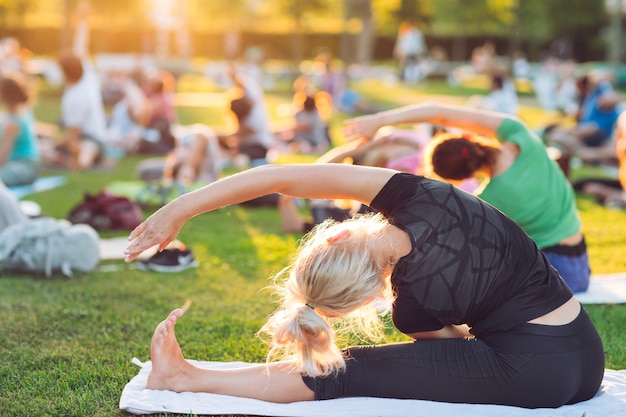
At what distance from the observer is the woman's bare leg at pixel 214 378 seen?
3096 mm

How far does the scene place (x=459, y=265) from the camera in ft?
9.05

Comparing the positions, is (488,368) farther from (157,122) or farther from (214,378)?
(157,122)

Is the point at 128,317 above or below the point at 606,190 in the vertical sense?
above

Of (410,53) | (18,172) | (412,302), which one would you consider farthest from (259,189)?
(410,53)

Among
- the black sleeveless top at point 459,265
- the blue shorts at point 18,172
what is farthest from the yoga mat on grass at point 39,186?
the black sleeveless top at point 459,265

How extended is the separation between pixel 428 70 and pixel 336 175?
27.9 metres

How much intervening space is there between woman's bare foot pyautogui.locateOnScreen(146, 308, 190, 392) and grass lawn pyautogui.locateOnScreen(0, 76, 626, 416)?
207mm

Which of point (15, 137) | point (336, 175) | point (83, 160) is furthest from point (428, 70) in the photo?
point (336, 175)

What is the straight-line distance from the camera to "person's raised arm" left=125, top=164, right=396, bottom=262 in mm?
2703

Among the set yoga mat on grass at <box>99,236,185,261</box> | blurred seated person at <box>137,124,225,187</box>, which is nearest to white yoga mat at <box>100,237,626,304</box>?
yoga mat on grass at <box>99,236,185,261</box>

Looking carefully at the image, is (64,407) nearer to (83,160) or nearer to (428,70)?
(83,160)

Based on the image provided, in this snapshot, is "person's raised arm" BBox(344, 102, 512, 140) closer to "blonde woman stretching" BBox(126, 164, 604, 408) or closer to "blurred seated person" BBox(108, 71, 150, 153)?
"blonde woman stretching" BBox(126, 164, 604, 408)

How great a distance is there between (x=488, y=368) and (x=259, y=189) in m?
1.12

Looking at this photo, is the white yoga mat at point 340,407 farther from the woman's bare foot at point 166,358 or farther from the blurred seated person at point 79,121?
the blurred seated person at point 79,121
